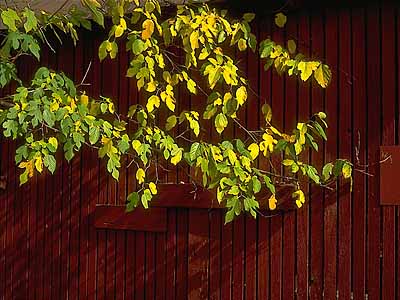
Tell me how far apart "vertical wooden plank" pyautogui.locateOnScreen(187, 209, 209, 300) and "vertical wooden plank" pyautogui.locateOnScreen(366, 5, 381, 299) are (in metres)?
1.04

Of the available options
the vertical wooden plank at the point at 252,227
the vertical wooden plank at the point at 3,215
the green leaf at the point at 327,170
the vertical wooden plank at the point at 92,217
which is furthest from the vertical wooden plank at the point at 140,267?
the green leaf at the point at 327,170

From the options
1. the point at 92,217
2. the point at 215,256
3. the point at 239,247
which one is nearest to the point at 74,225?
the point at 92,217

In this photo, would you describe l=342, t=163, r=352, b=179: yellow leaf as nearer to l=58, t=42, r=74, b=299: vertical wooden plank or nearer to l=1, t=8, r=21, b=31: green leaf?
l=1, t=8, r=21, b=31: green leaf

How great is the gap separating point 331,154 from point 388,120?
38cm

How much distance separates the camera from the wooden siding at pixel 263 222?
3.98m

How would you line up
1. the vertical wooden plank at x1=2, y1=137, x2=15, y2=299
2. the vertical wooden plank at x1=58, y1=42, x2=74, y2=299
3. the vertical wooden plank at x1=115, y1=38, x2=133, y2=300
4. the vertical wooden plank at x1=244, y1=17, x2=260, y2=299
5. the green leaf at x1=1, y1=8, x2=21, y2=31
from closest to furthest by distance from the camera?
the green leaf at x1=1, y1=8, x2=21, y2=31 → the vertical wooden plank at x1=244, y1=17, x2=260, y2=299 → the vertical wooden plank at x1=115, y1=38, x2=133, y2=300 → the vertical wooden plank at x1=58, y1=42, x2=74, y2=299 → the vertical wooden plank at x1=2, y1=137, x2=15, y2=299

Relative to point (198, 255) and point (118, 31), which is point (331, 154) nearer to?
point (198, 255)

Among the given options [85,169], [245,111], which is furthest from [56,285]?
[245,111]

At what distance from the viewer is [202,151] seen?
3445 millimetres

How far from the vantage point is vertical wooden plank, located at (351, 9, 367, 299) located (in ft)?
13.1

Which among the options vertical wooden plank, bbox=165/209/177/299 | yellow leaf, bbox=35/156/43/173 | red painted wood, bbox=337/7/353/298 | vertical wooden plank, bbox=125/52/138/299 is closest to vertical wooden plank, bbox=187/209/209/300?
vertical wooden plank, bbox=165/209/177/299

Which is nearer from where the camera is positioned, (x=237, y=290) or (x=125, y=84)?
(x=237, y=290)

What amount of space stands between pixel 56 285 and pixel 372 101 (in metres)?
2.62

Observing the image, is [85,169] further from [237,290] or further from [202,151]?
[202,151]
